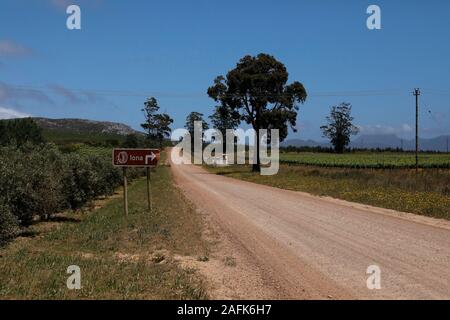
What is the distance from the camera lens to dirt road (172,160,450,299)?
841cm

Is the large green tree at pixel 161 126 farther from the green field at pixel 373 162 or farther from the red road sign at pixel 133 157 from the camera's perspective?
the red road sign at pixel 133 157

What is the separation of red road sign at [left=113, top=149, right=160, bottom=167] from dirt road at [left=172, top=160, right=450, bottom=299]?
2.87 meters

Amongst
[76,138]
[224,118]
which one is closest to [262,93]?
[224,118]

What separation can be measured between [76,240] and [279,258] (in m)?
5.46

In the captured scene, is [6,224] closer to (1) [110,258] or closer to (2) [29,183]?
(1) [110,258]

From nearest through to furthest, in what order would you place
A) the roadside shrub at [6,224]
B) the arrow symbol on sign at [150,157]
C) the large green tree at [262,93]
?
the roadside shrub at [6,224], the arrow symbol on sign at [150,157], the large green tree at [262,93]

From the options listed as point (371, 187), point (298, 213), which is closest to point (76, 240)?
point (298, 213)

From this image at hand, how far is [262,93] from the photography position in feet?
190

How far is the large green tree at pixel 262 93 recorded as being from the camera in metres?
57.3

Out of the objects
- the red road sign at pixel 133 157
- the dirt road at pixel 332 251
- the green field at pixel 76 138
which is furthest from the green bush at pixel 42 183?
the green field at pixel 76 138

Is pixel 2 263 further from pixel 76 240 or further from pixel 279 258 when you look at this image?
pixel 279 258

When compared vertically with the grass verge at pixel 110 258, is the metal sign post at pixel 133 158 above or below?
above

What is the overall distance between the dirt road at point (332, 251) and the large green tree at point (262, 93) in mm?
37107

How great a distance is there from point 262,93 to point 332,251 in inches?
1858
